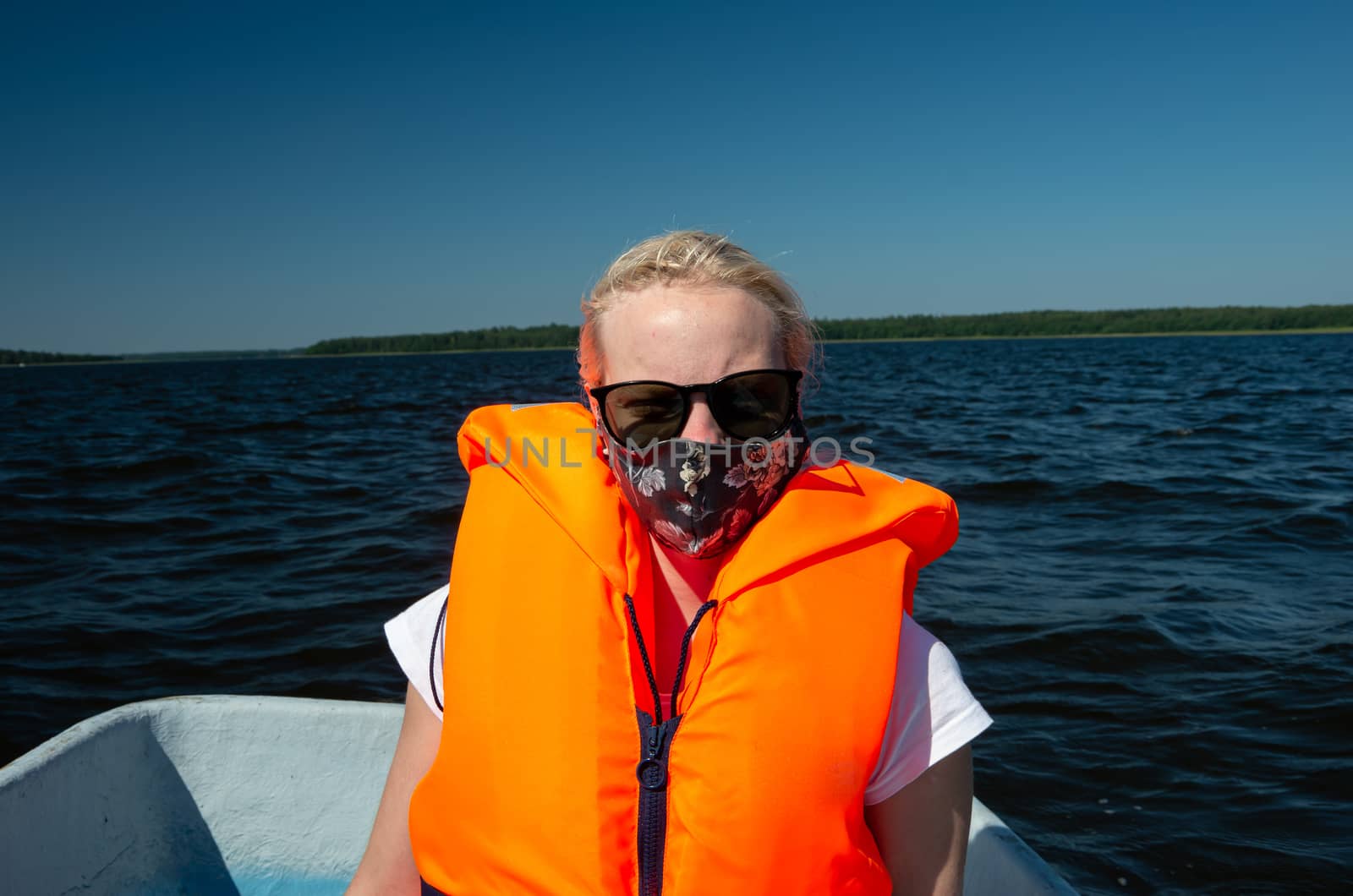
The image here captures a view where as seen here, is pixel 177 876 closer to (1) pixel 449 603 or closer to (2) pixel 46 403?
(1) pixel 449 603

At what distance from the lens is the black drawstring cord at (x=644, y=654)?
155cm

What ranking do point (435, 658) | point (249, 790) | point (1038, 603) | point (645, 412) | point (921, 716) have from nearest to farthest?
point (921, 716) < point (645, 412) < point (435, 658) < point (249, 790) < point (1038, 603)

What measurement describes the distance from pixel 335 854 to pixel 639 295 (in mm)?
2365

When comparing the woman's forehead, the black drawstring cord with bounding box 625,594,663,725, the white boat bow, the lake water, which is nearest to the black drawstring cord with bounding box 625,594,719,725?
the black drawstring cord with bounding box 625,594,663,725

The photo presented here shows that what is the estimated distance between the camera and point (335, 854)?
2904 millimetres

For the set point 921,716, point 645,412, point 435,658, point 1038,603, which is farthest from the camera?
point 1038,603

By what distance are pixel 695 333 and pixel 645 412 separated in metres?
0.16

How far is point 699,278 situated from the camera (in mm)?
1494

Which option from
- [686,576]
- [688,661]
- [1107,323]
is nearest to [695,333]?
[686,576]

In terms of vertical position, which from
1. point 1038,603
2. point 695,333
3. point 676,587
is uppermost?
point 695,333

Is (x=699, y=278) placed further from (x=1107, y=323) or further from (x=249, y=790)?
(x=1107, y=323)

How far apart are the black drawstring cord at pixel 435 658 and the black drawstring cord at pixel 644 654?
37cm

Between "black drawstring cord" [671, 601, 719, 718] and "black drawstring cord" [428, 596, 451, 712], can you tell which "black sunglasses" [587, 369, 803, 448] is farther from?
"black drawstring cord" [428, 596, 451, 712]

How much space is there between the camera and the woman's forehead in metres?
1.50
